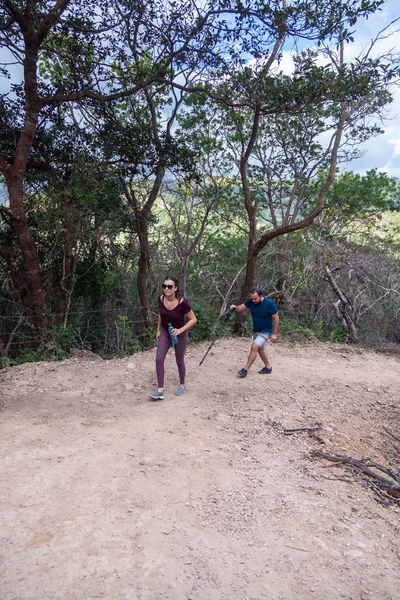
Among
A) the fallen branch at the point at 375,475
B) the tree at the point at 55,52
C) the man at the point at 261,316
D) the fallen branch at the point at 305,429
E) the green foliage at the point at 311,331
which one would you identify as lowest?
the fallen branch at the point at 375,475

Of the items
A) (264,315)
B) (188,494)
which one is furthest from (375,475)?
(264,315)

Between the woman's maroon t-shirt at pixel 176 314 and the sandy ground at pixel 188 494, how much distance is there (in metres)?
1.04

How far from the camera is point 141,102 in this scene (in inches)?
412

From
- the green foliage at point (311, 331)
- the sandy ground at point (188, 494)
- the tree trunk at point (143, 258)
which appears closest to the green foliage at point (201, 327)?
the green foliage at point (311, 331)

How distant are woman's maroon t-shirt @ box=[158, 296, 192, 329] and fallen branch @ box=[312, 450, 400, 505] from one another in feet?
7.03

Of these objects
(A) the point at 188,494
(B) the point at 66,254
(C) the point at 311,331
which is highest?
(B) the point at 66,254

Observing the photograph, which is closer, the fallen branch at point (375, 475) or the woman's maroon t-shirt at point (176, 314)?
the fallen branch at point (375, 475)

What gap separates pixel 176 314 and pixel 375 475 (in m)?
2.73

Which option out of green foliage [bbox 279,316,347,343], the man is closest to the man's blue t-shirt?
the man

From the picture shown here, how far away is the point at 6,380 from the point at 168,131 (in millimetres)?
7019

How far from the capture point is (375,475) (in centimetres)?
376

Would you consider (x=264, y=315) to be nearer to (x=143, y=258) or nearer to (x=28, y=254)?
(x=28, y=254)

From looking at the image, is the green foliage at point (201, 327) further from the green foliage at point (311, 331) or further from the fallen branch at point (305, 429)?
the fallen branch at point (305, 429)

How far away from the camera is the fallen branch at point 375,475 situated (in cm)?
360
